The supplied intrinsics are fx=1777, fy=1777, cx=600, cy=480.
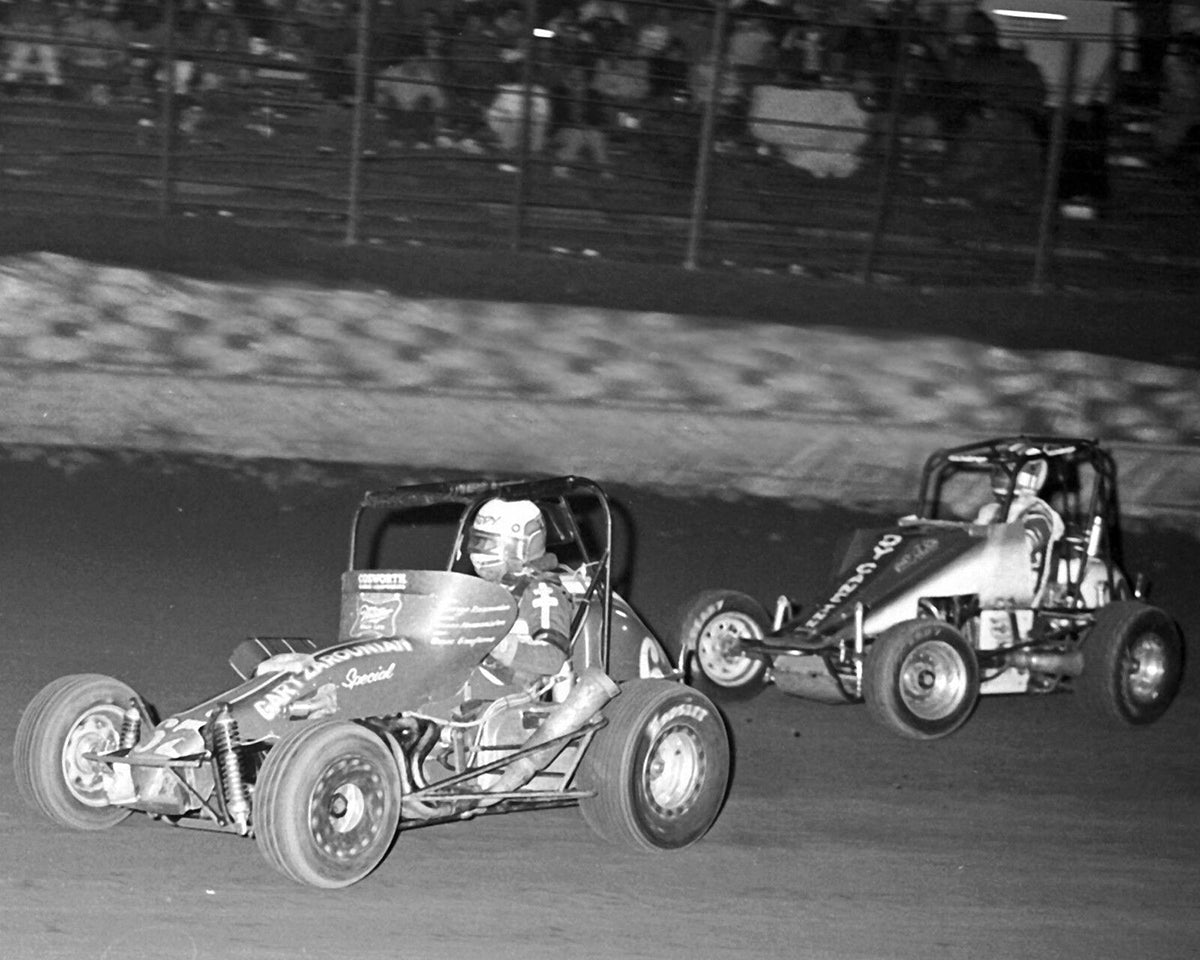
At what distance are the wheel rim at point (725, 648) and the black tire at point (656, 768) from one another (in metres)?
1.93

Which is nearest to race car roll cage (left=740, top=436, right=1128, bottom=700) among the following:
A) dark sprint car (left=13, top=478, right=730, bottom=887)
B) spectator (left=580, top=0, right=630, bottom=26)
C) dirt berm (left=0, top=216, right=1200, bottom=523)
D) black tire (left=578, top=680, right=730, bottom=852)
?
dark sprint car (left=13, top=478, right=730, bottom=887)

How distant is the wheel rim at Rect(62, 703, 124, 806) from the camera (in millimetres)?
5004

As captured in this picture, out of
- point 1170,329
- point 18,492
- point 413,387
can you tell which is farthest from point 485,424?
point 1170,329

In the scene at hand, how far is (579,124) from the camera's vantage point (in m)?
13.6

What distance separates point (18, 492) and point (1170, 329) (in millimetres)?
8572

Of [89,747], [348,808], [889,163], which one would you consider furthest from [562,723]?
[889,163]

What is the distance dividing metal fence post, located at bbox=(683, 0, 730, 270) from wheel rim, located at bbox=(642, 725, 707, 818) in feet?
27.9

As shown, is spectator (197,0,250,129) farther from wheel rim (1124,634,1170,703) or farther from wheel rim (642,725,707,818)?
wheel rim (642,725,707,818)

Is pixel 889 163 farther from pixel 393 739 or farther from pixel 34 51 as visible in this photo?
pixel 393 739

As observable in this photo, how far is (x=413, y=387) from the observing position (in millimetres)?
11750

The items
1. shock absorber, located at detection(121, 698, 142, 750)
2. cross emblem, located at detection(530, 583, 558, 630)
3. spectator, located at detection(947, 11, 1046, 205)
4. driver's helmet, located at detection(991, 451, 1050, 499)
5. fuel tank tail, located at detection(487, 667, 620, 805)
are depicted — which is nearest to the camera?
shock absorber, located at detection(121, 698, 142, 750)

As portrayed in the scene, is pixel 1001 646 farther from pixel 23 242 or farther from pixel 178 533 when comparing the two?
pixel 23 242

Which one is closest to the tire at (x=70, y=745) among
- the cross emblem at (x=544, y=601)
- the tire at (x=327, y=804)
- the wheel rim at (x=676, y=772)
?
the tire at (x=327, y=804)

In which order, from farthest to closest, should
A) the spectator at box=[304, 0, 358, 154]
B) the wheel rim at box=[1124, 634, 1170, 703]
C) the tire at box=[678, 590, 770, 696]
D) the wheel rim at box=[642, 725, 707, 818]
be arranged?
the spectator at box=[304, 0, 358, 154] < the wheel rim at box=[1124, 634, 1170, 703] < the tire at box=[678, 590, 770, 696] < the wheel rim at box=[642, 725, 707, 818]
